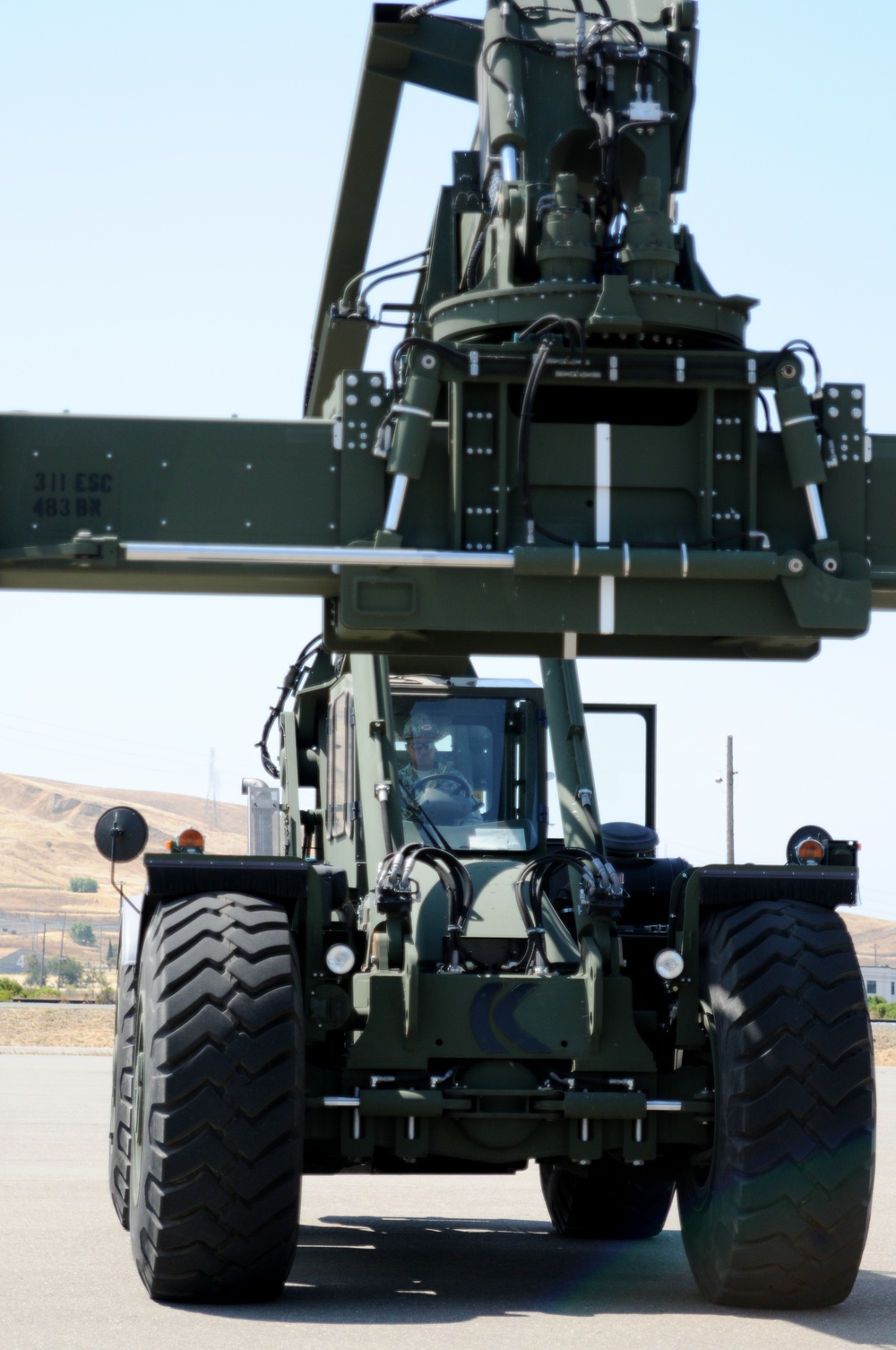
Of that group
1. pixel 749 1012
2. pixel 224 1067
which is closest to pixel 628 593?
pixel 749 1012

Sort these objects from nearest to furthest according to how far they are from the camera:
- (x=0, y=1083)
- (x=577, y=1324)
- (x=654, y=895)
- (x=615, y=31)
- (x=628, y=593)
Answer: (x=577, y=1324), (x=628, y=593), (x=615, y=31), (x=654, y=895), (x=0, y=1083)

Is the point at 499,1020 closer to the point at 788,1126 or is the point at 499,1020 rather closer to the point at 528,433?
the point at 788,1126

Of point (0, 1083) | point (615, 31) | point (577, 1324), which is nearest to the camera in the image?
point (577, 1324)

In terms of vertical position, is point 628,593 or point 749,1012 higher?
point 628,593

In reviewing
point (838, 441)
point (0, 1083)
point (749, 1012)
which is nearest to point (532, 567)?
point (838, 441)

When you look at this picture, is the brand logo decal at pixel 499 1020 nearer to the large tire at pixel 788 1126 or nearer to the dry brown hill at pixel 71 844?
the large tire at pixel 788 1126

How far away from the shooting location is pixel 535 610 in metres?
7.68

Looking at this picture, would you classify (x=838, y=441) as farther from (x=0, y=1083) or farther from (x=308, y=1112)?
(x=0, y=1083)

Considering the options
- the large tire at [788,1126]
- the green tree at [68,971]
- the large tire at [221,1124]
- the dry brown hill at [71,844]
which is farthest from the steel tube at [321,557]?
the dry brown hill at [71,844]

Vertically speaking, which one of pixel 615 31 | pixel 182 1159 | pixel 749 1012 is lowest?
pixel 182 1159

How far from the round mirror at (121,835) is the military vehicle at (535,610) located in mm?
26

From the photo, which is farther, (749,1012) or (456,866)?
(456,866)

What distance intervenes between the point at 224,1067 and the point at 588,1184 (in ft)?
13.0

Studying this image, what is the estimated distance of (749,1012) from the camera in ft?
24.7
